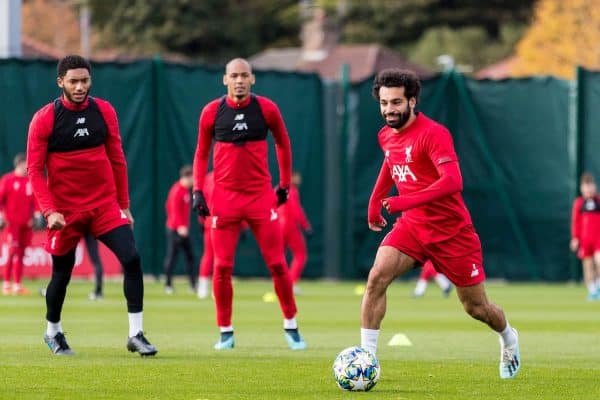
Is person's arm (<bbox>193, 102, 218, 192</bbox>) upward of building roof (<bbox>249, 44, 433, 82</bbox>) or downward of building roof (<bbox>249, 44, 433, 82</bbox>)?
upward

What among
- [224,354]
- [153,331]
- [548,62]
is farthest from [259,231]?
[548,62]

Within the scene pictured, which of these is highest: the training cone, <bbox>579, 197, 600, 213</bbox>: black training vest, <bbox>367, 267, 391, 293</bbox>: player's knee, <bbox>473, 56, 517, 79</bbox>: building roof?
<bbox>367, 267, 391, 293</bbox>: player's knee

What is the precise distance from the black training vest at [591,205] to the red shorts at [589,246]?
17.4 inches

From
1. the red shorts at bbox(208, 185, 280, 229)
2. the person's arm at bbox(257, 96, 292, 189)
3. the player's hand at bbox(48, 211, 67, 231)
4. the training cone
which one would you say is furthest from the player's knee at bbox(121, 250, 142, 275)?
the training cone

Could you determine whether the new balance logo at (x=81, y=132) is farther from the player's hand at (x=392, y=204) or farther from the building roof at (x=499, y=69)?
the building roof at (x=499, y=69)

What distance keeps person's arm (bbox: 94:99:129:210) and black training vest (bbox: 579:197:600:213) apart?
499 inches

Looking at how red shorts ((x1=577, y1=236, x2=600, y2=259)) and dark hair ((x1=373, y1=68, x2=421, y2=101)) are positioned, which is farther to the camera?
red shorts ((x1=577, y1=236, x2=600, y2=259))

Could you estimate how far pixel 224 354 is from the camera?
12.6 metres

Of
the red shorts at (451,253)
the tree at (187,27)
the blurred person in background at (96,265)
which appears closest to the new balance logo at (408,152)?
the red shorts at (451,253)

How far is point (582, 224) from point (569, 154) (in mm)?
3814

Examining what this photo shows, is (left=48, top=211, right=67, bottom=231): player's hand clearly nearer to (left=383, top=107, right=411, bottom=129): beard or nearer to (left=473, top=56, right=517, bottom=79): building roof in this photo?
(left=383, top=107, right=411, bottom=129): beard

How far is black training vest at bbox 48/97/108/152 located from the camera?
11.9 meters

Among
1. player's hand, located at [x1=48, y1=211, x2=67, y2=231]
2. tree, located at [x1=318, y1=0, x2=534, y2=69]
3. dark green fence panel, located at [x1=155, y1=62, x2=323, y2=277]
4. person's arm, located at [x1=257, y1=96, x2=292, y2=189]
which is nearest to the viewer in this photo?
player's hand, located at [x1=48, y1=211, x2=67, y2=231]

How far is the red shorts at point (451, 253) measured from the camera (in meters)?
10.6
